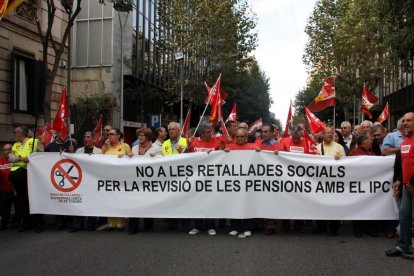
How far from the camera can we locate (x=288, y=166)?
24.6 ft

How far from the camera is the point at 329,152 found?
26.0ft

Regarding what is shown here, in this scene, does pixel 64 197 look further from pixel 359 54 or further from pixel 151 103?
pixel 151 103

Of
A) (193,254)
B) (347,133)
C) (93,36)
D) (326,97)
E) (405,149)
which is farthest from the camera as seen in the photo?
(93,36)

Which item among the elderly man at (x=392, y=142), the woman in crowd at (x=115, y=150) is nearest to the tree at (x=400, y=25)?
the elderly man at (x=392, y=142)

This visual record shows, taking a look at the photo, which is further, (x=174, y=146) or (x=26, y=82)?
(x=26, y=82)

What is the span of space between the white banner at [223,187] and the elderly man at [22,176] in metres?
0.27

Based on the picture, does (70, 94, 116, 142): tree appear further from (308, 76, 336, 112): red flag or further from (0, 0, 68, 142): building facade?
(308, 76, 336, 112): red flag

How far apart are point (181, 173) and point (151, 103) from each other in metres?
27.0

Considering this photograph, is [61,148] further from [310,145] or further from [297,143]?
[310,145]

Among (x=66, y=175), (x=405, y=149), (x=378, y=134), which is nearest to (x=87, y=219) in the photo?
(x=66, y=175)

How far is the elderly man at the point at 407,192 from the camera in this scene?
5890 mm

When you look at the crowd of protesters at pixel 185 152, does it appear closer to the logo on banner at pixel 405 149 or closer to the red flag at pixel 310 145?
the red flag at pixel 310 145

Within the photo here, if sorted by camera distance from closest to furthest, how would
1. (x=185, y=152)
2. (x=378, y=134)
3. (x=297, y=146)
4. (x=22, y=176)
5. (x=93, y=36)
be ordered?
1. (x=297, y=146)
2. (x=22, y=176)
3. (x=185, y=152)
4. (x=378, y=134)
5. (x=93, y=36)

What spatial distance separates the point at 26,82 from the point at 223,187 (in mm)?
12579
